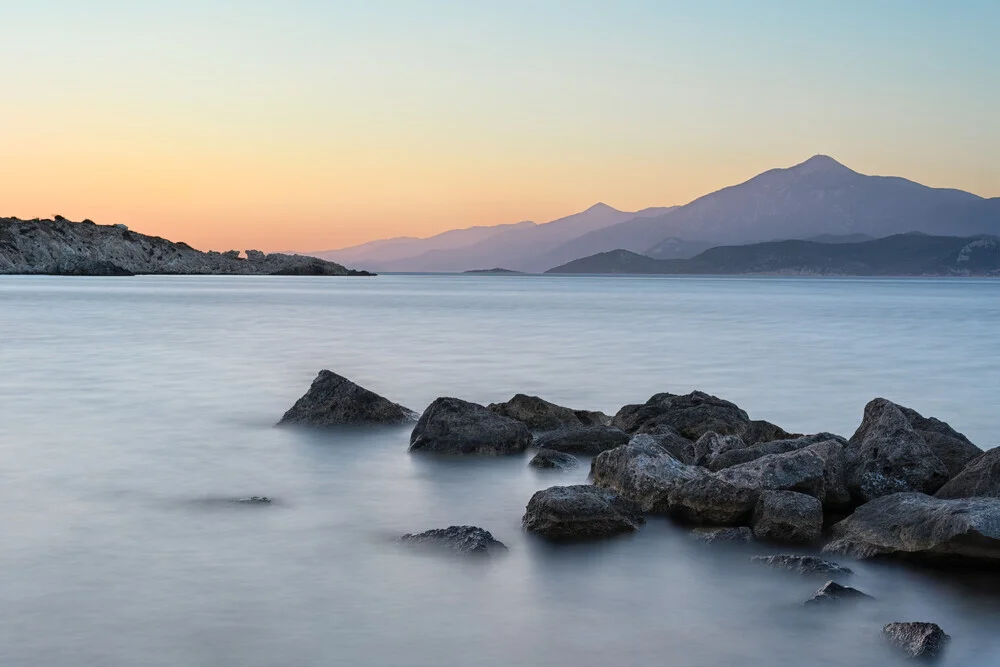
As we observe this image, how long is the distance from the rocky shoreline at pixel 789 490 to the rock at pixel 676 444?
0.02 m

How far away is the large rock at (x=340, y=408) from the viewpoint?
1427 cm

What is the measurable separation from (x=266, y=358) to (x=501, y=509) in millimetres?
19730

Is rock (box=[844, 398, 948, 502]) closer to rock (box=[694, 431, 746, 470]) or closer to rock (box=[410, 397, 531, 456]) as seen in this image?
rock (box=[694, 431, 746, 470])

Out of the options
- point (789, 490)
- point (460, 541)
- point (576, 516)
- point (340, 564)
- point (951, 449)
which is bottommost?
point (340, 564)

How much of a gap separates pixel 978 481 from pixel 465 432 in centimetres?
594

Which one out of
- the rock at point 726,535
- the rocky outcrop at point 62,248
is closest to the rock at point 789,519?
the rock at point 726,535

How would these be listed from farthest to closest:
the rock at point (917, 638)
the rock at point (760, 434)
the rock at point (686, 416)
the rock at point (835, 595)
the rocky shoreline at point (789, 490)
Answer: the rock at point (686, 416) < the rock at point (760, 434) < the rocky shoreline at point (789, 490) < the rock at point (835, 595) < the rock at point (917, 638)

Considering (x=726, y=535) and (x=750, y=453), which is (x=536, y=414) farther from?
(x=726, y=535)

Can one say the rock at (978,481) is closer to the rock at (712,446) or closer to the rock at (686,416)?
the rock at (712,446)

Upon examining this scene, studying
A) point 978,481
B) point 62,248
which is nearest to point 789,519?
point 978,481

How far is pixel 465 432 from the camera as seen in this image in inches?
487

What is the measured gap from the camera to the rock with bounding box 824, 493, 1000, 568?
7453mm

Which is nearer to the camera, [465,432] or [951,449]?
[951,449]

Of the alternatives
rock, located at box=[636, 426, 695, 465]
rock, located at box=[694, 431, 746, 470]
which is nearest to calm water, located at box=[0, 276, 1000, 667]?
rock, located at box=[636, 426, 695, 465]
